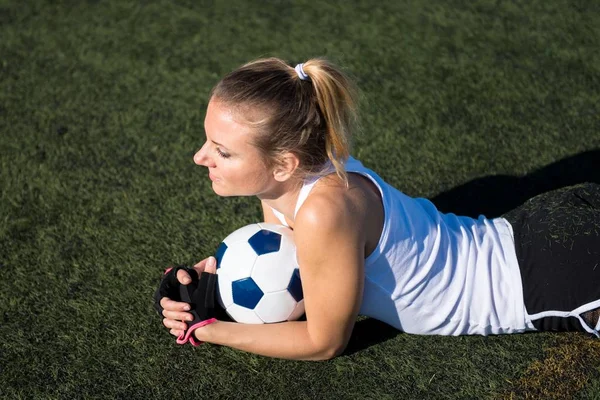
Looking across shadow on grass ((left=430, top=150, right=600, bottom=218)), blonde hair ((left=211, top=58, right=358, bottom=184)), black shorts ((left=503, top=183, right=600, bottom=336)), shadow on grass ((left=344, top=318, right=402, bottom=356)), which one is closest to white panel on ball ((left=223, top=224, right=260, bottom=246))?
blonde hair ((left=211, top=58, right=358, bottom=184))

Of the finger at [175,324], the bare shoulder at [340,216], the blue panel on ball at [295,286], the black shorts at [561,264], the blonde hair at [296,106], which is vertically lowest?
the finger at [175,324]

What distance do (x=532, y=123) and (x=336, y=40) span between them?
149 cm

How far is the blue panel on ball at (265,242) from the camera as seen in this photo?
274 centimetres

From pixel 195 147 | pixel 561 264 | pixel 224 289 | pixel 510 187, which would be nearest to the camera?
pixel 561 264

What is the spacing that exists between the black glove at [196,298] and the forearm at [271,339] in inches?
1.5

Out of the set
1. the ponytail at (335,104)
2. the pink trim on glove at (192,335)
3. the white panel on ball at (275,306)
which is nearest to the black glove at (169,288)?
the pink trim on glove at (192,335)

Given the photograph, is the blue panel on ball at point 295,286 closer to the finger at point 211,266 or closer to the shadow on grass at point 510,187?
the finger at point 211,266

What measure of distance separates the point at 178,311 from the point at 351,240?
83cm

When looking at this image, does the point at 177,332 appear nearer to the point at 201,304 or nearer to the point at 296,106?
the point at 201,304

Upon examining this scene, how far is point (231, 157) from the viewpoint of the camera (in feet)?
8.18

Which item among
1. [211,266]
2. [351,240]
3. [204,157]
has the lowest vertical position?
[211,266]

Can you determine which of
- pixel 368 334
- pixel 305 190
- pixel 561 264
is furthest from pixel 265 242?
pixel 561 264

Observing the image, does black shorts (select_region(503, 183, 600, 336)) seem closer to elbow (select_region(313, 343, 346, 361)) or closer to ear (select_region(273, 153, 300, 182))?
elbow (select_region(313, 343, 346, 361))

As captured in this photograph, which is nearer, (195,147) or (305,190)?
(305,190)
